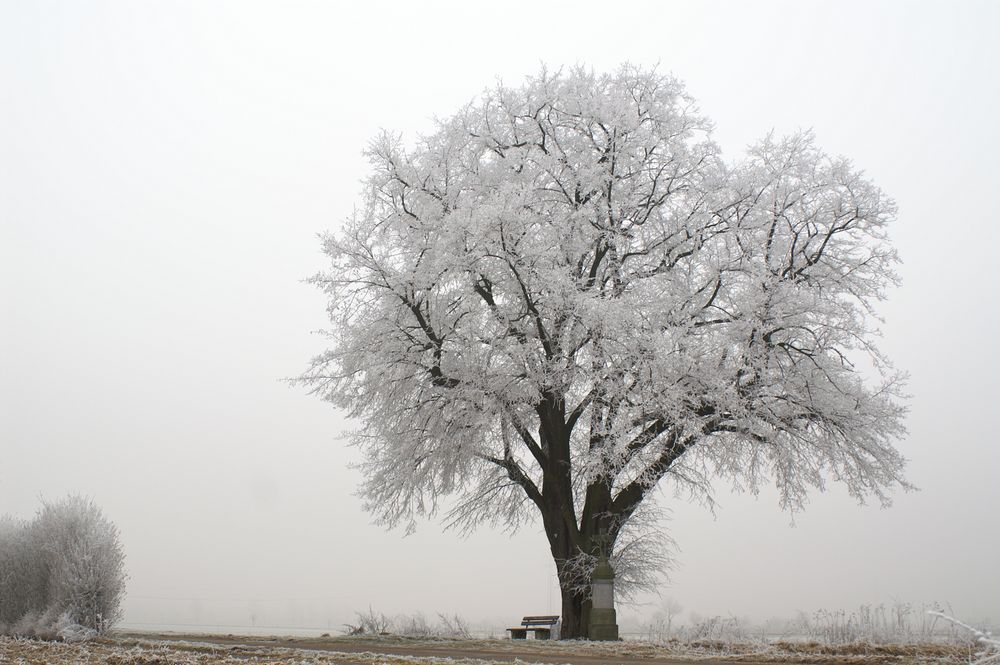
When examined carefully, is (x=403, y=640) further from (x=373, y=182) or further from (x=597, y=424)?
(x=373, y=182)

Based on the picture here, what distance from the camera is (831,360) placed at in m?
17.4

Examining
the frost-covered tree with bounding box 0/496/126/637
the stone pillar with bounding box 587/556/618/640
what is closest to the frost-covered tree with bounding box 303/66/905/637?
the stone pillar with bounding box 587/556/618/640

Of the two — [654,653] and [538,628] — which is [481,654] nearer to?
[654,653]

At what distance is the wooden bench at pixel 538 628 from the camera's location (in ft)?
58.4

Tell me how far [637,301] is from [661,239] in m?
2.91

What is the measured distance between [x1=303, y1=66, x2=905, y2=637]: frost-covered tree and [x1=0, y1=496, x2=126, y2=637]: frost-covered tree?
5620mm

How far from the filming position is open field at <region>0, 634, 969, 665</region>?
9570 millimetres

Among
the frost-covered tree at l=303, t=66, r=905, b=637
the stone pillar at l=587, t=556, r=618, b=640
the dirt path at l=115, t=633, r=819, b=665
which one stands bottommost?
the dirt path at l=115, t=633, r=819, b=665

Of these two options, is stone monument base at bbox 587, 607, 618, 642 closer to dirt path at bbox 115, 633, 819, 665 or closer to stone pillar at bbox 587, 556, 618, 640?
stone pillar at bbox 587, 556, 618, 640

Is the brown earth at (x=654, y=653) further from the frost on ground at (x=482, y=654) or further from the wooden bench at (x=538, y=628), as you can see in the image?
the wooden bench at (x=538, y=628)

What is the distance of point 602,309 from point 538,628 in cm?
770

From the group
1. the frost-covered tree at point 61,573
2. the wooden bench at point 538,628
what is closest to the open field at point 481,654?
the frost-covered tree at point 61,573

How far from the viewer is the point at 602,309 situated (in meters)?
15.1

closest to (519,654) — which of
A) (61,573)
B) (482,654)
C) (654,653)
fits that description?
(482,654)
